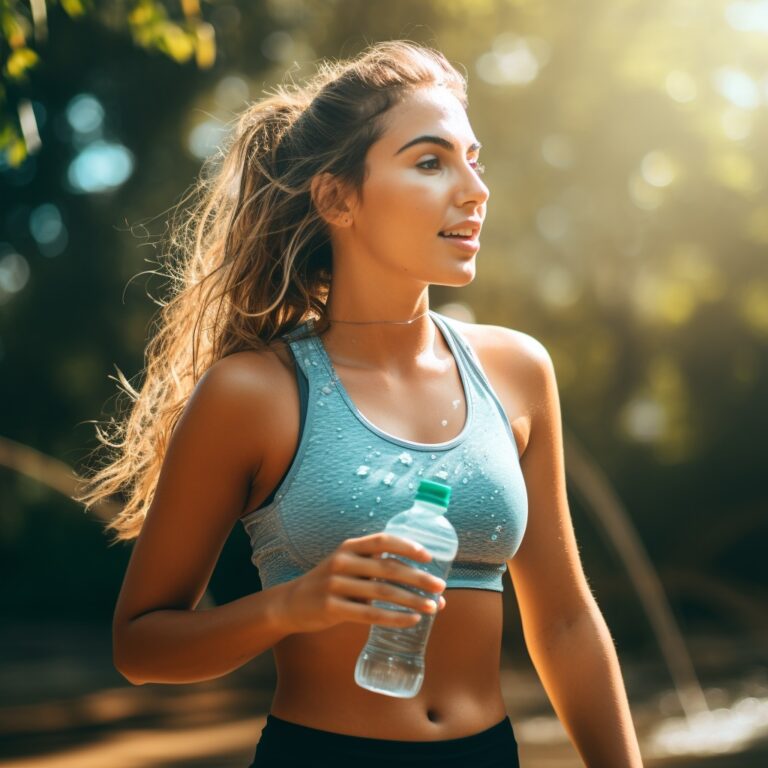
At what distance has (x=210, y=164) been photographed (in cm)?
359

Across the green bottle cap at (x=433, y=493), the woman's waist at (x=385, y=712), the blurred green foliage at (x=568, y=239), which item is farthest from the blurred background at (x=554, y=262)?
the green bottle cap at (x=433, y=493)

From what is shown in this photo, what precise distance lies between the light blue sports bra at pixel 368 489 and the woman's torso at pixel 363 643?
0.10 feet

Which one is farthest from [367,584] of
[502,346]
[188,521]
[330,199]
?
[330,199]

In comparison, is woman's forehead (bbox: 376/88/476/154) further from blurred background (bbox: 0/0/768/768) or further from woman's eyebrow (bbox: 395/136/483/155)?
blurred background (bbox: 0/0/768/768)

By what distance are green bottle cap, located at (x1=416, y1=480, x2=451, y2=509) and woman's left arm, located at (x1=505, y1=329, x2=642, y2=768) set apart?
0.54 metres

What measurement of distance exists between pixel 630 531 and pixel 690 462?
1.45 metres

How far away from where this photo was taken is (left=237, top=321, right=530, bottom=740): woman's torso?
204 centimetres

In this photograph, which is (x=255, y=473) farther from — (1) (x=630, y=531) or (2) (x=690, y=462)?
(2) (x=690, y=462)

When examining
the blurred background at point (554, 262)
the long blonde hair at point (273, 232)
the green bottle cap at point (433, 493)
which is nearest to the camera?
the green bottle cap at point (433, 493)

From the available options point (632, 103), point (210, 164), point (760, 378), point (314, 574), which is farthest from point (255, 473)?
point (760, 378)

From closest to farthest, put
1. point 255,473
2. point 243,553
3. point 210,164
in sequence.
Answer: point 255,473, point 210,164, point 243,553

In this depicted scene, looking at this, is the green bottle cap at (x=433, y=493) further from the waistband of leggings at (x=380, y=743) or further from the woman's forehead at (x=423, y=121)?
the woman's forehead at (x=423, y=121)

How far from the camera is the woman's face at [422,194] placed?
2.23 metres

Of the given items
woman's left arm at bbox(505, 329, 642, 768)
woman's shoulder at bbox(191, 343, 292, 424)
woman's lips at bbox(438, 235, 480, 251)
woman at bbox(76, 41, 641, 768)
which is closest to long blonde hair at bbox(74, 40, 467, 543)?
woman at bbox(76, 41, 641, 768)
